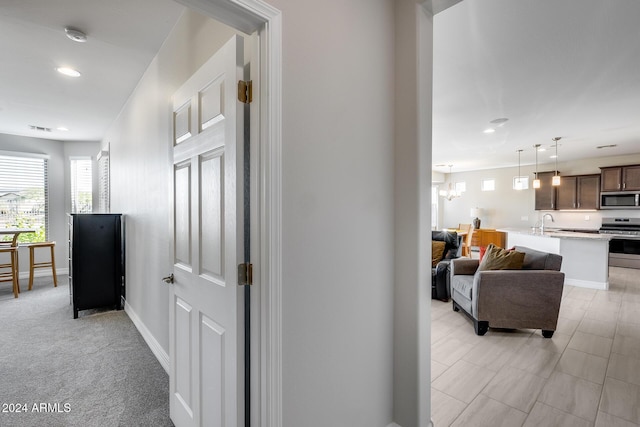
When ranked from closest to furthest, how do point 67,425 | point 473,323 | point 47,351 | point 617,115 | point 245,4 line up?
point 245,4 < point 67,425 < point 47,351 < point 473,323 < point 617,115

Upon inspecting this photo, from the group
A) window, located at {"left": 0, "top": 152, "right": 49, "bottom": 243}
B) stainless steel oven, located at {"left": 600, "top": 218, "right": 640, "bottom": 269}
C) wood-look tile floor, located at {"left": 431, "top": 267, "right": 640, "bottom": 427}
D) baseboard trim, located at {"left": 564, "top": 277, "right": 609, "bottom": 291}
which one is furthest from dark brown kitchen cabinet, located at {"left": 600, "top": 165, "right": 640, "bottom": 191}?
window, located at {"left": 0, "top": 152, "right": 49, "bottom": 243}

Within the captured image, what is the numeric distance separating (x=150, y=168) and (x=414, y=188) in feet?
8.16

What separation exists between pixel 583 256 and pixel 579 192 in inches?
124

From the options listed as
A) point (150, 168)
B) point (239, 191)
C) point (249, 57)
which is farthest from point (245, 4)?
point (150, 168)

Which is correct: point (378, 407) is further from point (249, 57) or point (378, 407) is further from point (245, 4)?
point (245, 4)

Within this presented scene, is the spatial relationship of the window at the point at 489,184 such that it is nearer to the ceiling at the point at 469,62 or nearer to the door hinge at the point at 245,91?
the ceiling at the point at 469,62

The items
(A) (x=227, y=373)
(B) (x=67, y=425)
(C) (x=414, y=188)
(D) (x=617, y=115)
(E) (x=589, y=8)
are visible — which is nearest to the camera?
(A) (x=227, y=373)

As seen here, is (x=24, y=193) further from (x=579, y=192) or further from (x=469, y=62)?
(x=579, y=192)

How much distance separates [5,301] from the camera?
4.23 m

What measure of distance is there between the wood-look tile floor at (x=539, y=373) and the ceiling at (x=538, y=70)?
266 cm

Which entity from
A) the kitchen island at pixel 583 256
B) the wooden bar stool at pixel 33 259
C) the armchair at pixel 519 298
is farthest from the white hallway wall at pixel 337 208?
the kitchen island at pixel 583 256

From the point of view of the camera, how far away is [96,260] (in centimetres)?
366

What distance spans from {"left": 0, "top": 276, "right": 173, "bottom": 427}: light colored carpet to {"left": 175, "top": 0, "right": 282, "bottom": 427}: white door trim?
1257 millimetres

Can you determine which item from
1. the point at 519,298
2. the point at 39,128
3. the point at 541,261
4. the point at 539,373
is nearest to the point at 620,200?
the point at 541,261
